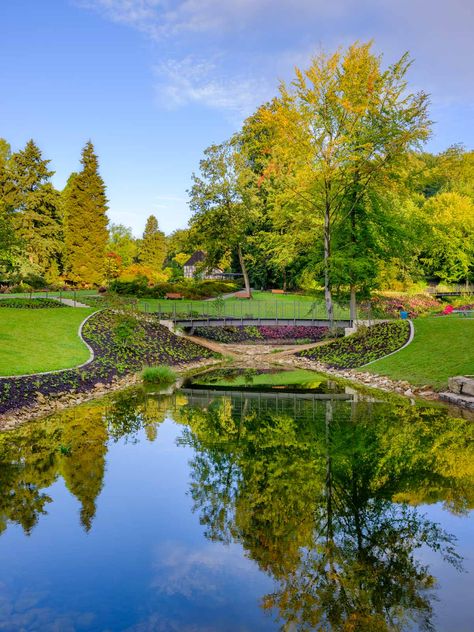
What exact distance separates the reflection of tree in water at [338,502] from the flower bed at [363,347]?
12229 mm

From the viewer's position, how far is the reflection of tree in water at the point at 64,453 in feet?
31.9

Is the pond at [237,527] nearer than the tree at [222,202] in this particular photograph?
Yes

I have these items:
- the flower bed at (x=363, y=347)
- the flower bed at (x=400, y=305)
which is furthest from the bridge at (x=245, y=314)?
the flower bed at (x=400, y=305)

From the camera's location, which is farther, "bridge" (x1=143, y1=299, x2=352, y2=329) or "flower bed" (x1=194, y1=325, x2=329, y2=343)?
"flower bed" (x1=194, y1=325, x2=329, y2=343)

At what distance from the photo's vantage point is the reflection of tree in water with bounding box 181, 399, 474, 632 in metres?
6.71

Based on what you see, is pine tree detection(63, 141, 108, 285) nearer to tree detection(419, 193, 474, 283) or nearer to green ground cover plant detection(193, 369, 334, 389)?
green ground cover plant detection(193, 369, 334, 389)

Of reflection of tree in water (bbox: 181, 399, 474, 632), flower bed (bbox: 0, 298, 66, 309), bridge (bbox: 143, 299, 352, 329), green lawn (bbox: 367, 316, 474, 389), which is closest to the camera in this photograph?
reflection of tree in water (bbox: 181, 399, 474, 632)

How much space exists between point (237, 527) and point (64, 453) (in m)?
5.71

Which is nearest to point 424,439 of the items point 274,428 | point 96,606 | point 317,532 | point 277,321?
point 274,428

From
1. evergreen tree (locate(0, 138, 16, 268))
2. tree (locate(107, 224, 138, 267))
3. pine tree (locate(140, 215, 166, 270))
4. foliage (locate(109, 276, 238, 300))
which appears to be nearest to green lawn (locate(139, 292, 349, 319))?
foliage (locate(109, 276, 238, 300))

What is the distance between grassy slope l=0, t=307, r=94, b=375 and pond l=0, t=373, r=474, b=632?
20.6ft

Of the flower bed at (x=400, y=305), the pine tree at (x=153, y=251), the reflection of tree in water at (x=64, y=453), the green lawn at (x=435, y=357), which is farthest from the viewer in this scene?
the pine tree at (x=153, y=251)

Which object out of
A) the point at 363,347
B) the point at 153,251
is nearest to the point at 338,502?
the point at 363,347

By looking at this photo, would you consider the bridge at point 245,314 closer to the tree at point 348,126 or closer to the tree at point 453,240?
the tree at point 348,126
